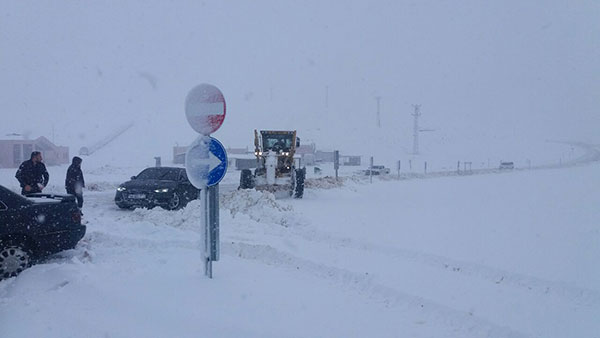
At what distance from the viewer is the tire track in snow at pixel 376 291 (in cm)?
546

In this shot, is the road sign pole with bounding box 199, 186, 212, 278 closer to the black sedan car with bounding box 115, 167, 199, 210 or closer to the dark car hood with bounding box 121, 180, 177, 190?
the black sedan car with bounding box 115, 167, 199, 210

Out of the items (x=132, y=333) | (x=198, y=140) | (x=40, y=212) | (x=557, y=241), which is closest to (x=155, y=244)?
(x=40, y=212)

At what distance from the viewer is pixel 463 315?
5.82 metres

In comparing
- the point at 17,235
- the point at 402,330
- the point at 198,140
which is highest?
the point at 198,140

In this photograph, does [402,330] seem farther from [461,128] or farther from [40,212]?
[461,128]

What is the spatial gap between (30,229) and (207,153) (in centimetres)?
307

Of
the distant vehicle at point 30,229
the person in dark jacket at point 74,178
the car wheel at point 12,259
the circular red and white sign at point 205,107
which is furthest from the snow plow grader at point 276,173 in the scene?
the circular red and white sign at point 205,107

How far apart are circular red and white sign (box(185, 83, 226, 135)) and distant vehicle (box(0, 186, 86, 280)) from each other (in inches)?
115

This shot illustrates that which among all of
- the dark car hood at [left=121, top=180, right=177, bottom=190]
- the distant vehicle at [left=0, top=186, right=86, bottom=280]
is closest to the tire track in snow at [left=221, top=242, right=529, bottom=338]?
the distant vehicle at [left=0, top=186, right=86, bottom=280]

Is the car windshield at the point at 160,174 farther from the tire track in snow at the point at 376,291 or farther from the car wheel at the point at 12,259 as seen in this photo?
the car wheel at the point at 12,259

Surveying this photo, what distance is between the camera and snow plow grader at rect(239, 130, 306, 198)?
62.2 ft

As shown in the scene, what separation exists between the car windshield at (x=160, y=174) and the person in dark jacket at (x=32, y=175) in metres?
4.70

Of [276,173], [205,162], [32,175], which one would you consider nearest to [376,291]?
[205,162]

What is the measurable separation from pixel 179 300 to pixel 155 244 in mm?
3513
